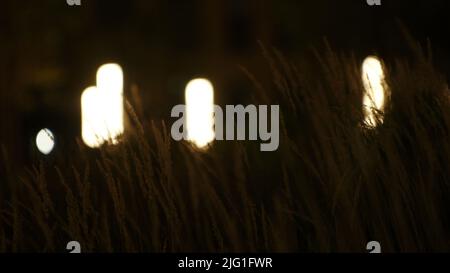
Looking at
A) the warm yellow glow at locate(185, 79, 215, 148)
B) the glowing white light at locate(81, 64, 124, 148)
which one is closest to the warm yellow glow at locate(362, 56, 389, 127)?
the warm yellow glow at locate(185, 79, 215, 148)

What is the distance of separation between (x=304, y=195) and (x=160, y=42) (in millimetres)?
8217

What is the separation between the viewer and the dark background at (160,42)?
5801mm

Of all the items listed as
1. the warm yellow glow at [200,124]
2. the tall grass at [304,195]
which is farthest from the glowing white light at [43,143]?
the warm yellow glow at [200,124]

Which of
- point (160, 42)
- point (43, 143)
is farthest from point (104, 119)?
point (160, 42)

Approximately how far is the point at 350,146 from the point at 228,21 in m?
9.10

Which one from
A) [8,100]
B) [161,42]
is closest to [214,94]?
[161,42]

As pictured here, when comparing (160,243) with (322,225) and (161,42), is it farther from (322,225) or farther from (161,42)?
(161,42)

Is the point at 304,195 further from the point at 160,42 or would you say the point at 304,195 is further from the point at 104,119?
the point at 160,42

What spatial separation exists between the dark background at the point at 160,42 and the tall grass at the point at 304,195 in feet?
2.13

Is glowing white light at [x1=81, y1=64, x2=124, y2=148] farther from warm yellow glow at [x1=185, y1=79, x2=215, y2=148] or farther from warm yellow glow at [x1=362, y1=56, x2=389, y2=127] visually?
warm yellow glow at [x1=362, y1=56, x2=389, y2=127]

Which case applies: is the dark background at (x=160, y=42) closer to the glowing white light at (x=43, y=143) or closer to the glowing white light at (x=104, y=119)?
the glowing white light at (x=43, y=143)

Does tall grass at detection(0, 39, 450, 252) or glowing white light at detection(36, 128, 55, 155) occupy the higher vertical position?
glowing white light at detection(36, 128, 55, 155)

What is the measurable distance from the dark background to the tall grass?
2.13 feet

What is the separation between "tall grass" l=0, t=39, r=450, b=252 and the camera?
2.42 m
